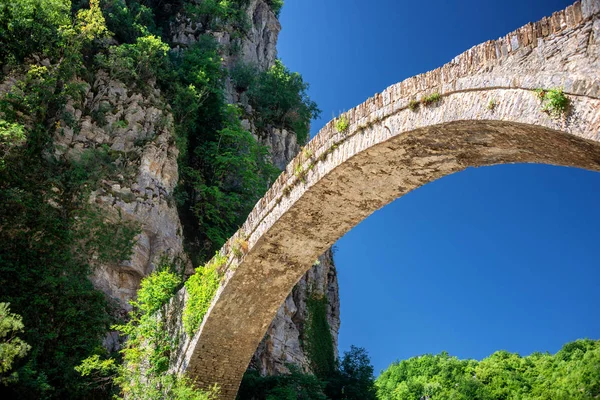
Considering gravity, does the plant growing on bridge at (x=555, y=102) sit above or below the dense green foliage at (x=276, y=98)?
below

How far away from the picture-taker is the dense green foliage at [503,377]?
22656mm

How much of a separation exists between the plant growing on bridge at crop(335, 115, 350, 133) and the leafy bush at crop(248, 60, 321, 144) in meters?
14.8

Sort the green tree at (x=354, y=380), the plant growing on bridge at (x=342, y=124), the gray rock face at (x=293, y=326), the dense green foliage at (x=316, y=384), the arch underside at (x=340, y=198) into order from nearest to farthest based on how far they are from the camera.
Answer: the arch underside at (x=340, y=198) → the plant growing on bridge at (x=342, y=124) → the dense green foliage at (x=316, y=384) → the green tree at (x=354, y=380) → the gray rock face at (x=293, y=326)

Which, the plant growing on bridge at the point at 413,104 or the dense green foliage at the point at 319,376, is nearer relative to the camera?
the plant growing on bridge at the point at 413,104

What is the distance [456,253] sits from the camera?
125438 millimetres

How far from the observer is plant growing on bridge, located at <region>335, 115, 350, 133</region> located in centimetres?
684

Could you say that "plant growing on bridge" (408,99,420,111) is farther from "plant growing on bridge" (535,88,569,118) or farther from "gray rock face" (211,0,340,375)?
"gray rock face" (211,0,340,375)

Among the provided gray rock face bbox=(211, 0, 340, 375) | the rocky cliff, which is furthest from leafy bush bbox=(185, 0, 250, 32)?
the rocky cliff

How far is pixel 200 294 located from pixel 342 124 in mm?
4241

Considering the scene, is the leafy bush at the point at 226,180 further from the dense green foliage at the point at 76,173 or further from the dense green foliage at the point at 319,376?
the dense green foliage at the point at 319,376

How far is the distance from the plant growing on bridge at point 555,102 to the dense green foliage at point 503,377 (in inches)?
768

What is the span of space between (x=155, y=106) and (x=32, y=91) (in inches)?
141

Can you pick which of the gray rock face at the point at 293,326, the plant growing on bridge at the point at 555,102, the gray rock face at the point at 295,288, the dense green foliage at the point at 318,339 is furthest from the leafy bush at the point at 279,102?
the plant growing on bridge at the point at 555,102

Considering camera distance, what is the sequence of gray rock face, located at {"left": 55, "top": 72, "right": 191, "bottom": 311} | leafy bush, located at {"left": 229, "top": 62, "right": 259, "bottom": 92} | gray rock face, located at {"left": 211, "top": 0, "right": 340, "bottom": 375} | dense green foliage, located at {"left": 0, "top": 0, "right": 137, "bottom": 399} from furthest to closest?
leafy bush, located at {"left": 229, "top": 62, "right": 259, "bottom": 92} → gray rock face, located at {"left": 211, "top": 0, "right": 340, "bottom": 375} → gray rock face, located at {"left": 55, "top": 72, "right": 191, "bottom": 311} → dense green foliage, located at {"left": 0, "top": 0, "right": 137, "bottom": 399}
